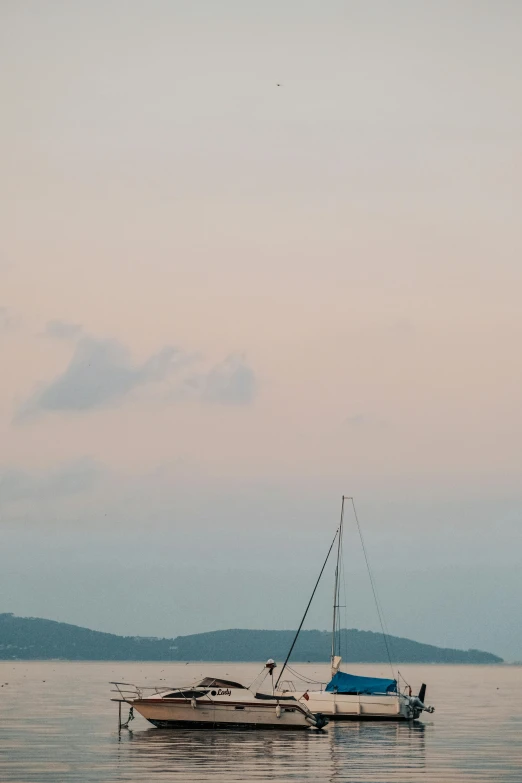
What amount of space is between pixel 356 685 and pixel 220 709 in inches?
584

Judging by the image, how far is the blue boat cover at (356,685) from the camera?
3378 inches

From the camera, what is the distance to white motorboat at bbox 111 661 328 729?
7525 cm

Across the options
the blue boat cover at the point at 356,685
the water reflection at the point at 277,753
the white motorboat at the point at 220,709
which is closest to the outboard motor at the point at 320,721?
the white motorboat at the point at 220,709

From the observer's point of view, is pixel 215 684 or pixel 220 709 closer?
pixel 220 709

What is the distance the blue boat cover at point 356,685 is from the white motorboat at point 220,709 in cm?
930

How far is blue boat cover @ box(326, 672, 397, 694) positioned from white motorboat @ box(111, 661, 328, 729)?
30.5ft

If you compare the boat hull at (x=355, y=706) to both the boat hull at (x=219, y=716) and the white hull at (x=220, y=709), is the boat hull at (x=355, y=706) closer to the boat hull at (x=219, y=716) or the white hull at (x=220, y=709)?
the white hull at (x=220, y=709)

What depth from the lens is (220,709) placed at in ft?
246

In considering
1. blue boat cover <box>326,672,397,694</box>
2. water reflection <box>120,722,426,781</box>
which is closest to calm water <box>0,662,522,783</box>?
water reflection <box>120,722,426,781</box>

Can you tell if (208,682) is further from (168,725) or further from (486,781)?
(486,781)

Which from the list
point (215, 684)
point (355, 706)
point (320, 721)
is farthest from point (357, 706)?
point (215, 684)

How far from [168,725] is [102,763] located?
18036mm

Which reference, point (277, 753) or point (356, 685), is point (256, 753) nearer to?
point (277, 753)

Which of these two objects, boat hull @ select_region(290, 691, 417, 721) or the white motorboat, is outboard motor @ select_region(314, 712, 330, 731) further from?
boat hull @ select_region(290, 691, 417, 721)
